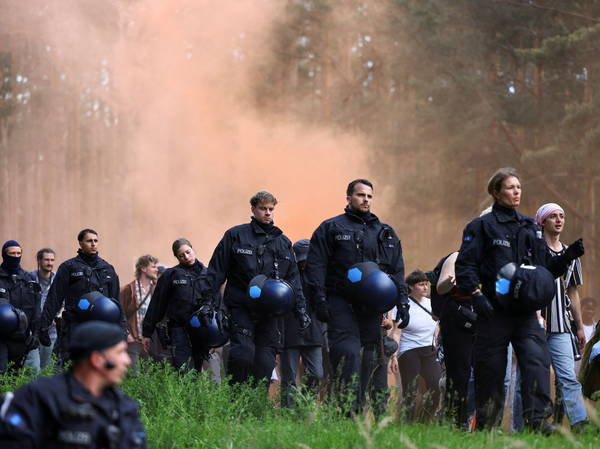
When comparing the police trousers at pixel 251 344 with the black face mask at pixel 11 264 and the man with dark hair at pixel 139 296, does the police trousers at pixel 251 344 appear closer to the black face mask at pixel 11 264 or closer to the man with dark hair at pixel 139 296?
the black face mask at pixel 11 264

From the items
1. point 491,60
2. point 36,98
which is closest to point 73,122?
point 36,98

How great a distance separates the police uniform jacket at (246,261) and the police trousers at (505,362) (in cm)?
254

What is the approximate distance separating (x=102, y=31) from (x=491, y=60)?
64.5 ft

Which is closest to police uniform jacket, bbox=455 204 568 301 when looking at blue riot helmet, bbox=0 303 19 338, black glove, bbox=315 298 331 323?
black glove, bbox=315 298 331 323

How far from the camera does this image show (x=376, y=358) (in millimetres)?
8781

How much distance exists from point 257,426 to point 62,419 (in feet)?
10.5

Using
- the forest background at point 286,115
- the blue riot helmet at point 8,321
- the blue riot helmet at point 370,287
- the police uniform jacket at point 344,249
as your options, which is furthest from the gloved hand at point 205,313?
the forest background at point 286,115

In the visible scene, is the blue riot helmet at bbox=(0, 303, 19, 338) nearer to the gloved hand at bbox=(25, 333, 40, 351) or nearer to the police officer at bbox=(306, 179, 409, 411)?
the gloved hand at bbox=(25, 333, 40, 351)

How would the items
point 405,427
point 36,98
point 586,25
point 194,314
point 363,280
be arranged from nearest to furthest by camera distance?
1. point 405,427
2. point 363,280
3. point 194,314
4. point 586,25
5. point 36,98

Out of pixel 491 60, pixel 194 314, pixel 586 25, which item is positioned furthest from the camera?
pixel 491 60

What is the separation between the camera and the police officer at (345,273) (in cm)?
850

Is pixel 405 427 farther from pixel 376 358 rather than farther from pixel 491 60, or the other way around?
pixel 491 60

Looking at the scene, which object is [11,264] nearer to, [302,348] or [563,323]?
[302,348]

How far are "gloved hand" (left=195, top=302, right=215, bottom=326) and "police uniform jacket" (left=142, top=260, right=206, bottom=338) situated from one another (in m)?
0.25
